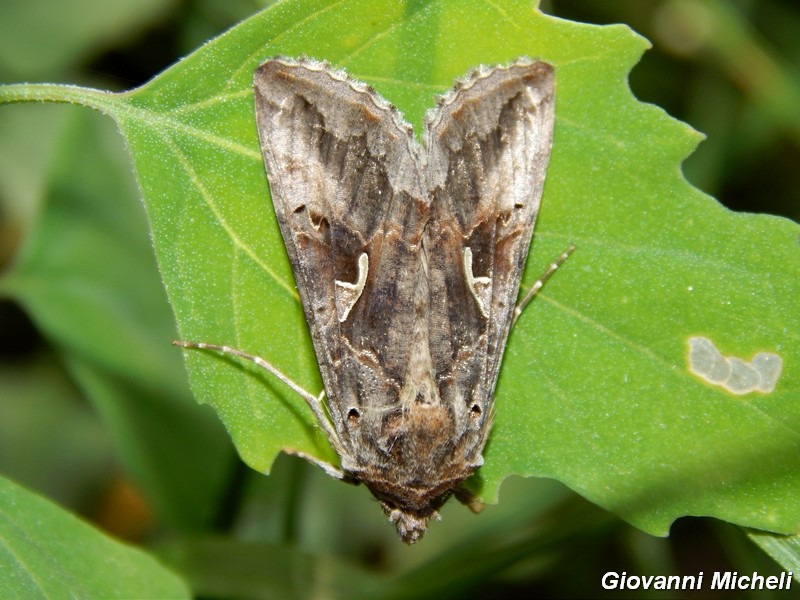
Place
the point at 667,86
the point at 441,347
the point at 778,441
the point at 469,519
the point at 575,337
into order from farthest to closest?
1. the point at 667,86
2. the point at 469,519
3. the point at 441,347
4. the point at 575,337
5. the point at 778,441

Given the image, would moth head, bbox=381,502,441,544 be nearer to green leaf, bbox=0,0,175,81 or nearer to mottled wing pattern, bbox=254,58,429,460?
mottled wing pattern, bbox=254,58,429,460

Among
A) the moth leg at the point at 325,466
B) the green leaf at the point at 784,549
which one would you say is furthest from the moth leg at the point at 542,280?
the green leaf at the point at 784,549

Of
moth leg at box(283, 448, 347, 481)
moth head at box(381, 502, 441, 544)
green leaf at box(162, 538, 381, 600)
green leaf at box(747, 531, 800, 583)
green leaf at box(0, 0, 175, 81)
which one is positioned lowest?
green leaf at box(162, 538, 381, 600)

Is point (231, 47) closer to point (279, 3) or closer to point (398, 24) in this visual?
point (279, 3)

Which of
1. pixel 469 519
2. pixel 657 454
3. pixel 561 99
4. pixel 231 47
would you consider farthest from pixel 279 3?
pixel 469 519

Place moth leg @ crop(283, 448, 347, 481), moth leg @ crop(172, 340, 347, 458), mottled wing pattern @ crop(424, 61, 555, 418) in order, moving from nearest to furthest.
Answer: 1. moth leg @ crop(172, 340, 347, 458)
2. mottled wing pattern @ crop(424, 61, 555, 418)
3. moth leg @ crop(283, 448, 347, 481)

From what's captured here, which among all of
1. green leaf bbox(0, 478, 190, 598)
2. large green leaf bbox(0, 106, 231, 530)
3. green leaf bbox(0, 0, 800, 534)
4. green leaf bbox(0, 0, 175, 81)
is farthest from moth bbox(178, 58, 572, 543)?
green leaf bbox(0, 0, 175, 81)
